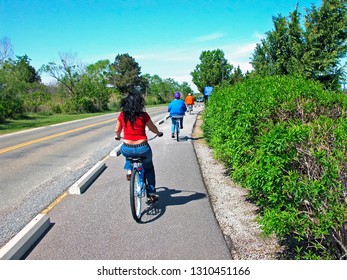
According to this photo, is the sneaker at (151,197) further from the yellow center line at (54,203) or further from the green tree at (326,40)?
the green tree at (326,40)

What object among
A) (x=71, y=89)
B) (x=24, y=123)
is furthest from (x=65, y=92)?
(x=24, y=123)

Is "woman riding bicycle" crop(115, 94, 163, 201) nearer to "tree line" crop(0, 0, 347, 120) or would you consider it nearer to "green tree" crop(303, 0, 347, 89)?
"tree line" crop(0, 0, 347, 120)

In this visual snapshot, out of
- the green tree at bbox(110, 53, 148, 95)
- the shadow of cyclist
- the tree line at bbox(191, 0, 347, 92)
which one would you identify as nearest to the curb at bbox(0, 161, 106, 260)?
the shadow of cyclist

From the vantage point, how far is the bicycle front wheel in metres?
4.09

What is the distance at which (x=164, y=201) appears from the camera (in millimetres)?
5082

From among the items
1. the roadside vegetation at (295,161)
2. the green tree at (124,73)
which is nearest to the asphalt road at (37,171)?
the roadside vegetation at (295,161)

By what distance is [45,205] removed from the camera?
16.7 ft

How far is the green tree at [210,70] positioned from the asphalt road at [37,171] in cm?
4261

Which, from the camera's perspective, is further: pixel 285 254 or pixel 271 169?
pixel 285 254

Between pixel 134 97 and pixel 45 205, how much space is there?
8.74 ft

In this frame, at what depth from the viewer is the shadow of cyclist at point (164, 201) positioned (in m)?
4.46

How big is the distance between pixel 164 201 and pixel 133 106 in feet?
6.18

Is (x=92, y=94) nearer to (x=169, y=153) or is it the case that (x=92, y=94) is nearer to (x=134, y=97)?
(x=169, y=153)
